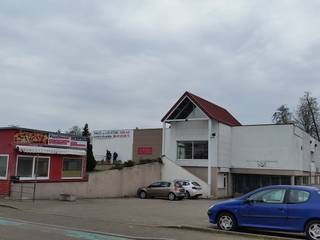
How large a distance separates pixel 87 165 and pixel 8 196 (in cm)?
898

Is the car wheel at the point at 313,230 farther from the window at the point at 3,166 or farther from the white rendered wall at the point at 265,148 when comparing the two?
the white rendered wall at the point at 265,148

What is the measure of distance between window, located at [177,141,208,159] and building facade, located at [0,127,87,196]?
604 inches

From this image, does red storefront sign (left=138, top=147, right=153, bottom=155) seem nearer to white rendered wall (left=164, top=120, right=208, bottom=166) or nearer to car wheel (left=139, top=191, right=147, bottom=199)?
white rendered wall (left=164, top=120, right=208, bottom=166)

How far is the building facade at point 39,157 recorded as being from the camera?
85.9ft

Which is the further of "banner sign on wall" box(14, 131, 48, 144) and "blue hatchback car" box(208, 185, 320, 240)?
"banner sign on wall" box(14, 131, 48, 144)

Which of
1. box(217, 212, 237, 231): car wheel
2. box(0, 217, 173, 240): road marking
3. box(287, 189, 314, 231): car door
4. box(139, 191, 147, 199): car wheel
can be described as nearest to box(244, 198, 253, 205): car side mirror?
box(217, 212, 237, 231): car wheel

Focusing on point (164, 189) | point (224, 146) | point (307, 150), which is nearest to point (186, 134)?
point (224, 146)

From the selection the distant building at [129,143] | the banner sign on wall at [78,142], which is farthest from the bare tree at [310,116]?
the banner sign on wall at [78,142]

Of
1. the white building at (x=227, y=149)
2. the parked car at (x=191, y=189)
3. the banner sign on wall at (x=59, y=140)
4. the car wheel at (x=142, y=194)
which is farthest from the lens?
the white building at (x=227, y=149)

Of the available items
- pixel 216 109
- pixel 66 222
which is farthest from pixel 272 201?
pixel 216 109

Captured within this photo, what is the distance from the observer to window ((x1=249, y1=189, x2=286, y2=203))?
14.0 meters

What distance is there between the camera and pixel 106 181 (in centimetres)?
3400

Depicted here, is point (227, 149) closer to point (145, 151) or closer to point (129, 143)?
point (145, 151)

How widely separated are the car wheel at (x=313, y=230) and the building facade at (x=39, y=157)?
58.3ft
